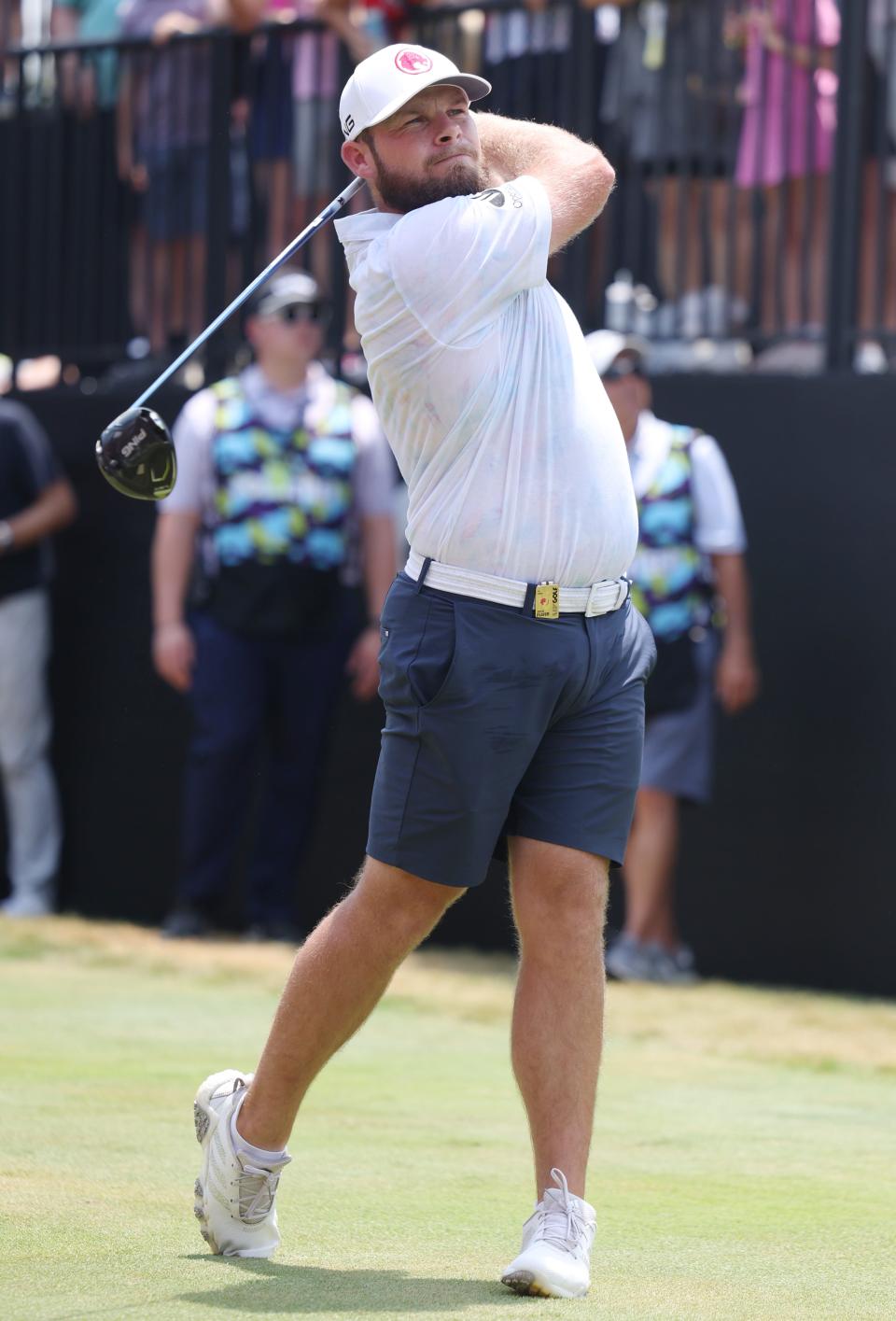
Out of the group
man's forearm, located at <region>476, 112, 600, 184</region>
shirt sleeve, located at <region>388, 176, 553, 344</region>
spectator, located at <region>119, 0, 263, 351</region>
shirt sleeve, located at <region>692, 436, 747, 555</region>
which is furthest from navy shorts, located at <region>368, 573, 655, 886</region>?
spectator, located at <region>119, 0, 263, 351</region>

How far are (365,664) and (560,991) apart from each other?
473 centimetres

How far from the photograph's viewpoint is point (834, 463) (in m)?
7.78

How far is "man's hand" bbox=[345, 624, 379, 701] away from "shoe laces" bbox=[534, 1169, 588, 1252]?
4.77 meters

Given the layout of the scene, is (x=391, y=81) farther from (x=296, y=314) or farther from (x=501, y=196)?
(x=296, y=314)

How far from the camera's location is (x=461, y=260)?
3707 mm

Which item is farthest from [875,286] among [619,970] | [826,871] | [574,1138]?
[574,1138]

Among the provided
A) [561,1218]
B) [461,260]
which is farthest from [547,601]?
[561,1218]

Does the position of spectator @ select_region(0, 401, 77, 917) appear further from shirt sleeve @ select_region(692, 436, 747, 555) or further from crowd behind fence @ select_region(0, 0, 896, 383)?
shirt sleeve @ select_region(692, 436, 747, 555)

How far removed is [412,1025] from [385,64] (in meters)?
3.59

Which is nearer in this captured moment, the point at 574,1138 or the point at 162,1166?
the point at 574,1138

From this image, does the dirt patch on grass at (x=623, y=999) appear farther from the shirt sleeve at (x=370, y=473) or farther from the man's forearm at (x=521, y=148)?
the man's forearm at (x=521, y=148)

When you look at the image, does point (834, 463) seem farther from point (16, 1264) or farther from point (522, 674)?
point (16, 1264)

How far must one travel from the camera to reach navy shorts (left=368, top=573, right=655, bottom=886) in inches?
148

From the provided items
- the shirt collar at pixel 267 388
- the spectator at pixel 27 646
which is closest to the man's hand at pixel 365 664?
the shirt collar at pixel 267 388
